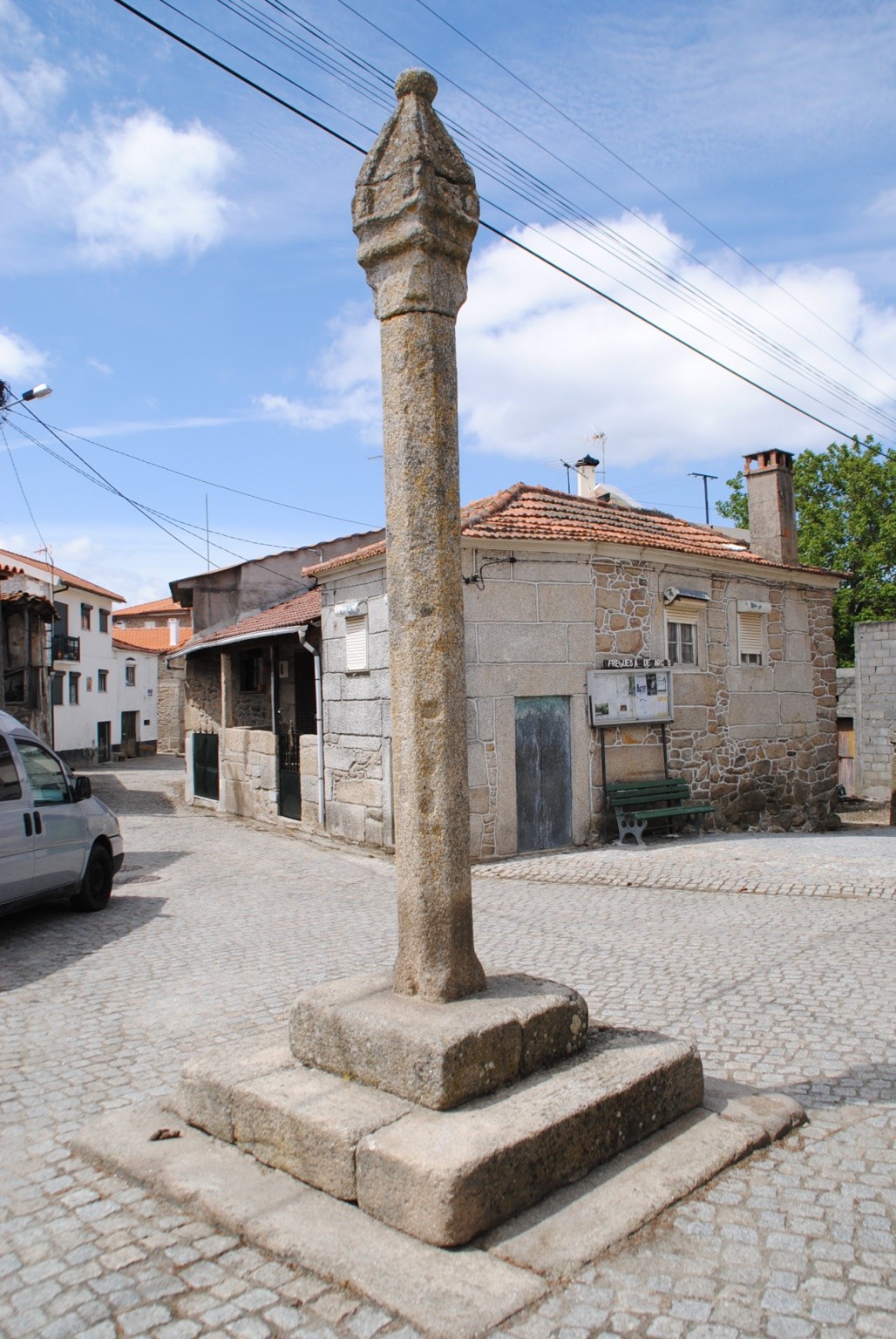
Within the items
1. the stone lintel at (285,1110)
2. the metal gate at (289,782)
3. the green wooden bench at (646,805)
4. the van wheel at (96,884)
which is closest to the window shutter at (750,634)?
the green wooden bench at (646,805)

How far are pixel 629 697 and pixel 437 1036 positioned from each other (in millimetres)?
9051

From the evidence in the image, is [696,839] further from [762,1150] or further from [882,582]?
[882,582]

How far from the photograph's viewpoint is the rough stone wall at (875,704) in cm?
2100

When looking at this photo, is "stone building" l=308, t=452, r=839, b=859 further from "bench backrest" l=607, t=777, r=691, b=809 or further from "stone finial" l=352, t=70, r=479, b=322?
"stone finial" l=352, t=70, r=479, b=322

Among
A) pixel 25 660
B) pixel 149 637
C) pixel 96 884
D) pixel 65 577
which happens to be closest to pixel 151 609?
pixel 149 637

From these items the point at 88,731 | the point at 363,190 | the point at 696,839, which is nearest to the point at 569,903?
the point at 696,839

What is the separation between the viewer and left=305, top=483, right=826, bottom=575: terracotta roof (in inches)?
448

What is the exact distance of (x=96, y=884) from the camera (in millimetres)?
8852

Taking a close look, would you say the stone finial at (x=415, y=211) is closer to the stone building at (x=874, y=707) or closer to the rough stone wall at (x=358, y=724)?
the rough stone wall at (x=358, y=724)

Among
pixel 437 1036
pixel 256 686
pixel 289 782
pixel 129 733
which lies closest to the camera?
pixel 437 1036

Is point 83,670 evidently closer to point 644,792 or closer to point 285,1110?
point 644,792

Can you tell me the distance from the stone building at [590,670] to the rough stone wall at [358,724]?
0.10ft

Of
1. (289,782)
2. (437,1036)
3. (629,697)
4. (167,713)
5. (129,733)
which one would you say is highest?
(167,713)

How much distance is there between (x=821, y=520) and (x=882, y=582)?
10.2 feet
